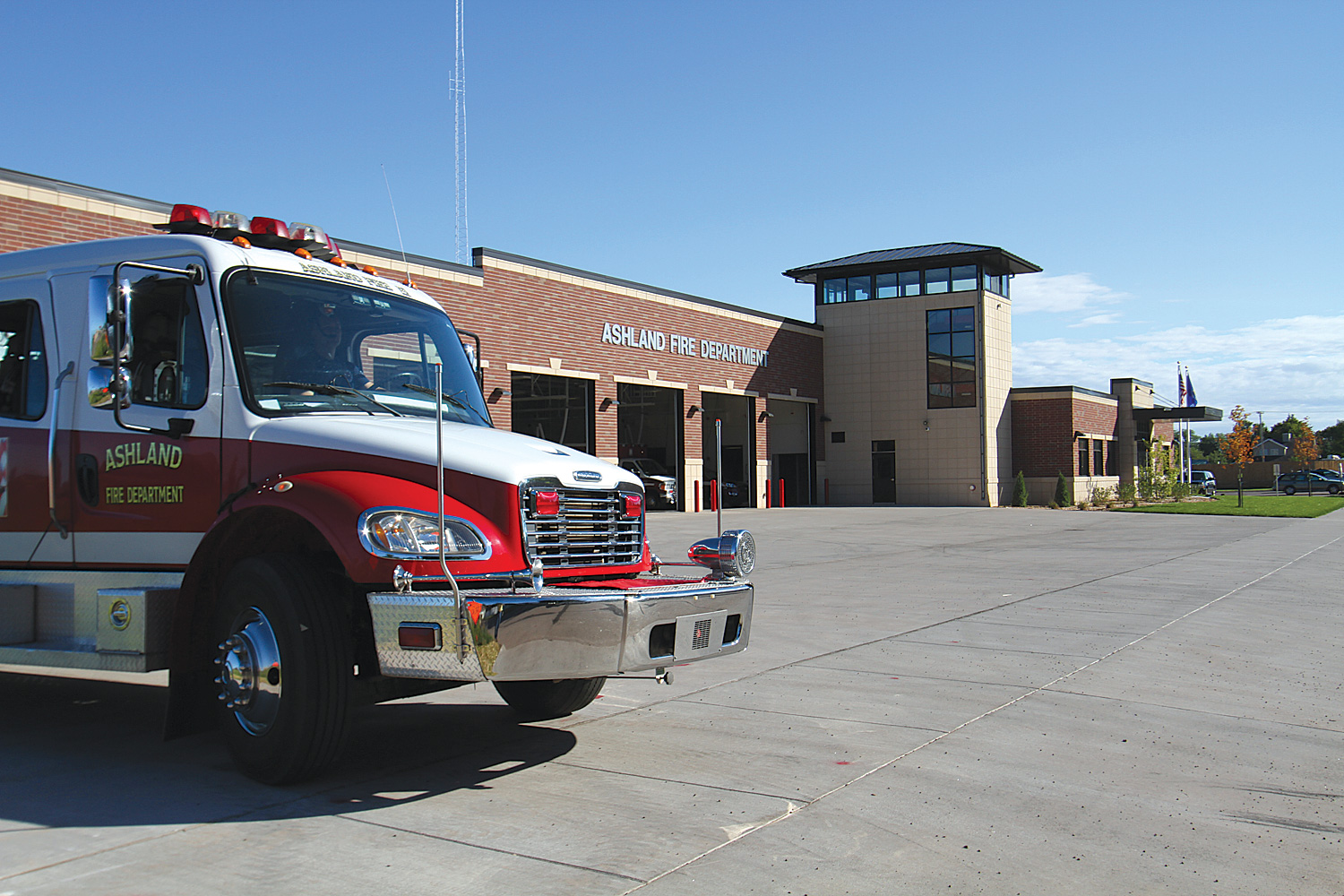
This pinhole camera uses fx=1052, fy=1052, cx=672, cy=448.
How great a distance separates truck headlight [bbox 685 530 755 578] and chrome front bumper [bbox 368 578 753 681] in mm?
1015

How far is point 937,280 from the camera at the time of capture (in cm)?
4191

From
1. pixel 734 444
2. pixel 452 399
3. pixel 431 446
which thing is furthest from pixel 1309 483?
pixel 431 446

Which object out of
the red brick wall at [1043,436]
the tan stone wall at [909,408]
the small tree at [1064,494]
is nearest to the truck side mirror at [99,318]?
the tan stone wall at [909,408]

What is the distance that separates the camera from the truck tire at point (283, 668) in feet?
15.3

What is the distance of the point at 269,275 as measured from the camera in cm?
566

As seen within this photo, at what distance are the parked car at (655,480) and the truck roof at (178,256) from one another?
23.4 metres

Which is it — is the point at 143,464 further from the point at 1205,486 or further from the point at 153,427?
the point at 1205,486

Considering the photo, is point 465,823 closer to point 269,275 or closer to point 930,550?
point 269,275

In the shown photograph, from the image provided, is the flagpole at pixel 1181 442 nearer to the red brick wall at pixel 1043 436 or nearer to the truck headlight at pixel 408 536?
the red brick wall at pixel 1043 436

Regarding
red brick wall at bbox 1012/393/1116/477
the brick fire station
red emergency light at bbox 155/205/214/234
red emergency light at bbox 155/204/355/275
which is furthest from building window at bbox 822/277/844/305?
red emergency light at bbox 155/205/214/234

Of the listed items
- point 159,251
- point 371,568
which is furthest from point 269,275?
point 371,568

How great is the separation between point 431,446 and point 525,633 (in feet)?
3.43

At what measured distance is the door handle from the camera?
5.84 meters

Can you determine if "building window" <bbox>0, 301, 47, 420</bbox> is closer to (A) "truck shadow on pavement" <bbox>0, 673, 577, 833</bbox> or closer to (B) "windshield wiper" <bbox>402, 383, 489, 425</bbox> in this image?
(A) "truck shadow on pavement" <bbox>0, 673, 577, 833</bbox>
